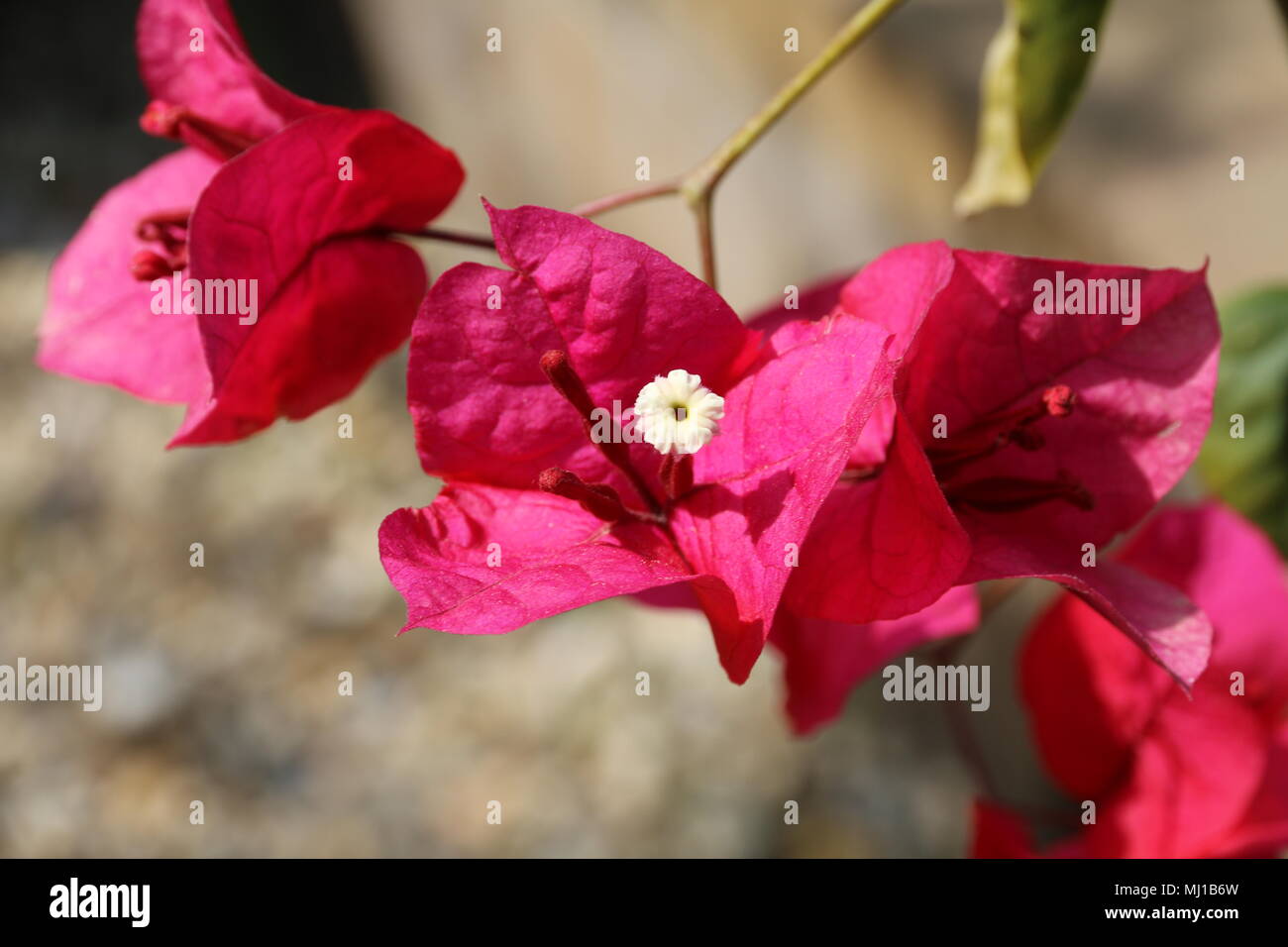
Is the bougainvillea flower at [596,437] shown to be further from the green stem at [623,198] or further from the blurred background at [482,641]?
the blurred background at [482,641]

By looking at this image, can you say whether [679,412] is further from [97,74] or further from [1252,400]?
[97,74]

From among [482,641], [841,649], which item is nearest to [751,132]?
[841,649]

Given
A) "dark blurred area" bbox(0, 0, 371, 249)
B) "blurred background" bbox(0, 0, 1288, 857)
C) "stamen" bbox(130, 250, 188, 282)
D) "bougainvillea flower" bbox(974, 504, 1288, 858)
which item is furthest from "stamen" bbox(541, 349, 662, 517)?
"dark blurred area" bbox(0, 0, 371, 249)

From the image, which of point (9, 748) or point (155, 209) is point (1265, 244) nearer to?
point (155, 209)

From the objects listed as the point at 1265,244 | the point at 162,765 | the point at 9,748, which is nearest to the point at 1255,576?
the point at 1265,244
